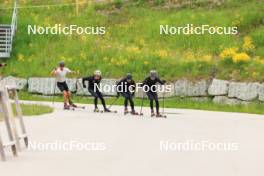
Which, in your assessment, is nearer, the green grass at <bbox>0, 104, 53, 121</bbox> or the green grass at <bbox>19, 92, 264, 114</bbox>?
the green grass at <bbox>0, 104, 53, 121</bbox>

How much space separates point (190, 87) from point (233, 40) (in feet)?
17.0

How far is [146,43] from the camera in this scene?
38812 mm

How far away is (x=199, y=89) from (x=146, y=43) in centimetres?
601

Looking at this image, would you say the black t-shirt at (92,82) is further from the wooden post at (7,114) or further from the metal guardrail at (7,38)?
the wooden post at (7,114)

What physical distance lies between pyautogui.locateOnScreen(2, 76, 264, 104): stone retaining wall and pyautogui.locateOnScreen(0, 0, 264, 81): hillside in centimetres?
67

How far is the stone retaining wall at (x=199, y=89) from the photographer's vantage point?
106 ft

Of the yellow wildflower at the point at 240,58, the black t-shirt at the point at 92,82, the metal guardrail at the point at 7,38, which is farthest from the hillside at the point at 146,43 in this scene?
the black t-shirt at the point at 92,82

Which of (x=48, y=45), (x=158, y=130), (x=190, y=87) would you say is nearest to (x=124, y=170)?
(x=158, y=130)

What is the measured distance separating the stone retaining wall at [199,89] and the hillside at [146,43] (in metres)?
0.67

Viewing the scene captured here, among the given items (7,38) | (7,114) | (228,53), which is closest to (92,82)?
(228,53)

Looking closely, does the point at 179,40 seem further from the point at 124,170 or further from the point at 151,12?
the point at 124,170

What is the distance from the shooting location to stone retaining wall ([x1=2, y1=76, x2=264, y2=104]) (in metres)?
32.4

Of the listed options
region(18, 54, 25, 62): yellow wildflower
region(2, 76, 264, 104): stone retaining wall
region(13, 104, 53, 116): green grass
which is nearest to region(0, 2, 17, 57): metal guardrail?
region(18, 54, 25, 62): yellow wildflower

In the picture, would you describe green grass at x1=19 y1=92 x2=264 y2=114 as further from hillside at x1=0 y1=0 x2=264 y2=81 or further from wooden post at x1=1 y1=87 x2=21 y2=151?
wooden post at x1=1 y1=87 x2=21 y2=151
